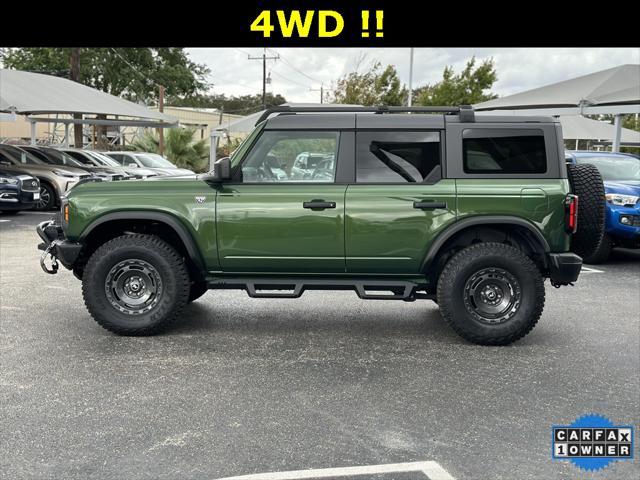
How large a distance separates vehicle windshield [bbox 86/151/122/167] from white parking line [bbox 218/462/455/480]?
1576 centimetres

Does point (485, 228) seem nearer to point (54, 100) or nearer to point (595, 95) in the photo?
point (595, 95)

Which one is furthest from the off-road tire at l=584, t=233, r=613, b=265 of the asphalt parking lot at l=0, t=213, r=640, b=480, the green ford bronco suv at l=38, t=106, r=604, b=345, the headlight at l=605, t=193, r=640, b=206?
the green ford bronco suv at l=38, t=106, r=604, b=345

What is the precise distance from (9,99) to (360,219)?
15477 millimetres

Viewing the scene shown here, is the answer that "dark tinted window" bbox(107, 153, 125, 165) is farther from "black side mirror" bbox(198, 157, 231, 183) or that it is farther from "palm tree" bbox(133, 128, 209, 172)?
"black side mirror" bbox(198, 157, 231, 183)

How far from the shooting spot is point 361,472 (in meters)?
3.14

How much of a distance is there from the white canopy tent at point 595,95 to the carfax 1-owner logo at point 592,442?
38.9 ft

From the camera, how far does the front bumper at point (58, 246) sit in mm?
5508

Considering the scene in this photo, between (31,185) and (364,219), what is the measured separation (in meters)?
11.0

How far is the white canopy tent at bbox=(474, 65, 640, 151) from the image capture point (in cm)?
1437

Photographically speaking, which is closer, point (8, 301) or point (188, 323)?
point (188, 323)

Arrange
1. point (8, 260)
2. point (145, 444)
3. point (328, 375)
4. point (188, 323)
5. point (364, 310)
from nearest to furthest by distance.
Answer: point (145, 444) < point (328, 375) < point (188, 323) < point (364, 310) < point (8, 260)

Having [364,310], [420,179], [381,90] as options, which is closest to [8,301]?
[364,310]

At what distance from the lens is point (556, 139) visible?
17.5 feet
